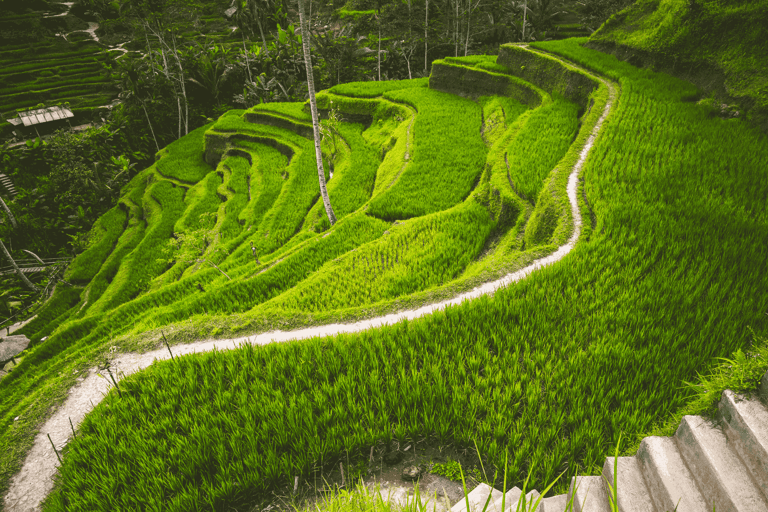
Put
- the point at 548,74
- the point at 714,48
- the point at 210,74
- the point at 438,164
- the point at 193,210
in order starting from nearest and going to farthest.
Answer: the point at 714,48, the point at 438,164, the point at 548,74, the point at 193,210, the point at 210,74

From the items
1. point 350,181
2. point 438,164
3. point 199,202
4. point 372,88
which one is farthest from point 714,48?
point 199,202

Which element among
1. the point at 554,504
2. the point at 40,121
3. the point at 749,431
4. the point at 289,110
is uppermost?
the point at 40,121

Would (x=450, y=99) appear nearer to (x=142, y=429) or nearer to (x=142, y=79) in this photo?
(x=142, y=429)

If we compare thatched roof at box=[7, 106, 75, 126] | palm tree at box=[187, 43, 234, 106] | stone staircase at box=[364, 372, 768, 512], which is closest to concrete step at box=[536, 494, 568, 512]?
stone staircase at box=[364, 372, 768, 512]

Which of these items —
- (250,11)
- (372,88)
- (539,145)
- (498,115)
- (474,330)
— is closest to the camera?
(474,330)

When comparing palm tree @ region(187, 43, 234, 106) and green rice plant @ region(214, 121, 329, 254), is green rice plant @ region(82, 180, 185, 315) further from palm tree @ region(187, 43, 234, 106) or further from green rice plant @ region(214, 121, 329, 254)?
palm tree @ region(187, 43, 234, 106)

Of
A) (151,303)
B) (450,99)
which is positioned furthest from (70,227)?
(450,99)

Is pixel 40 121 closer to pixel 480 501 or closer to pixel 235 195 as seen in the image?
pixel 235 195
